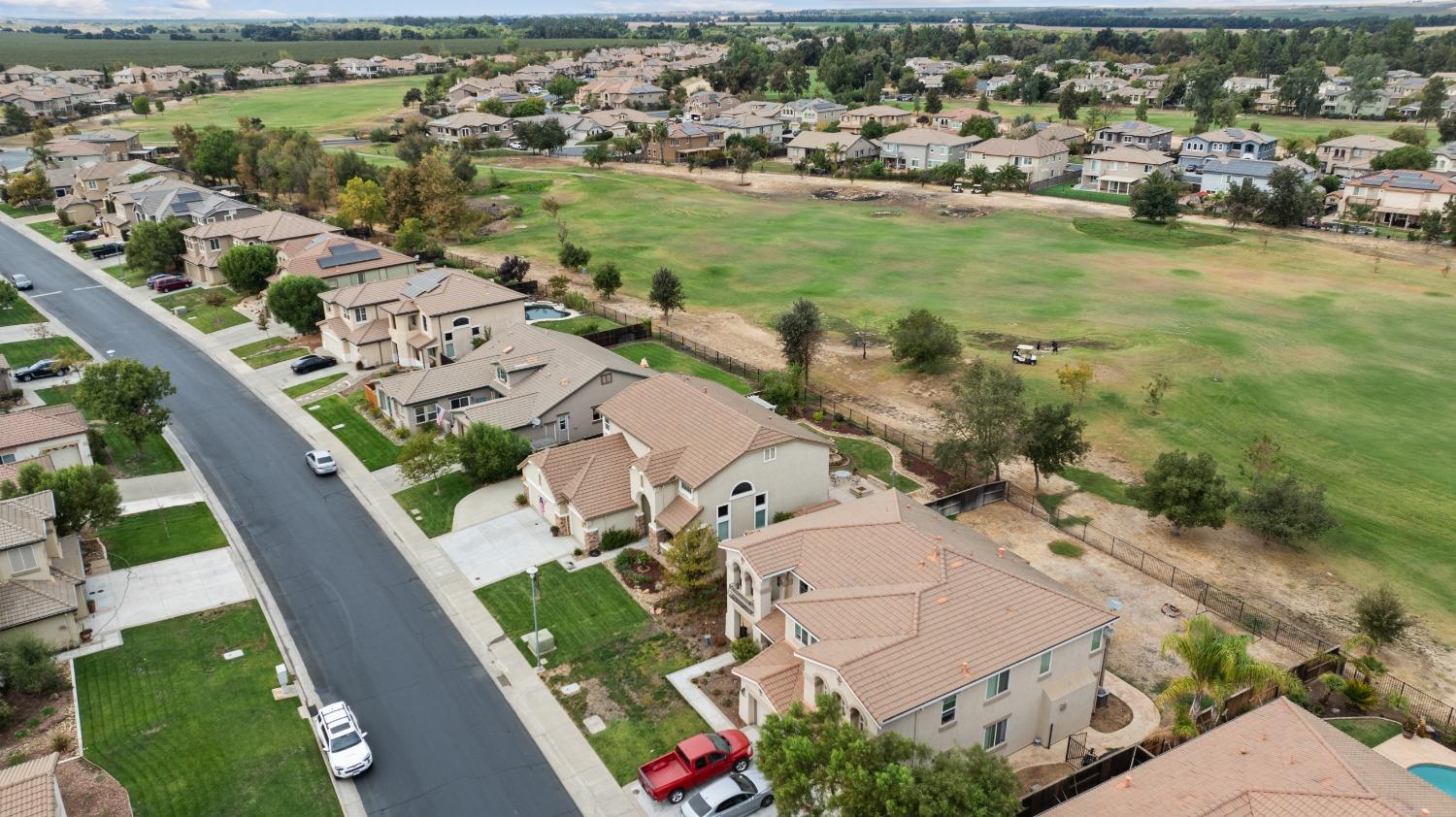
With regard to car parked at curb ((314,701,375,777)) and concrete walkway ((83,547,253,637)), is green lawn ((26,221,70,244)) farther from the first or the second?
car parked at curb ((314,701,375,777))

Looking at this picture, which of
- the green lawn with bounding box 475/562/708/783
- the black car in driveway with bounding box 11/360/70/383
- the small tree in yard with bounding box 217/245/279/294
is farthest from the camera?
the small tree in yard with bounding box 217/245/279/294

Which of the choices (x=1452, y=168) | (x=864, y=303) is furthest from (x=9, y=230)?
(x=1452, y=168)

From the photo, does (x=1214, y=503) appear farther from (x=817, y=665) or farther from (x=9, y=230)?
(x=9, y=230)

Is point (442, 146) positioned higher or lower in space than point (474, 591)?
higher

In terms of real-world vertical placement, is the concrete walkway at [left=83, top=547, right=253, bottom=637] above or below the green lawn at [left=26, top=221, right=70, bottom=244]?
below

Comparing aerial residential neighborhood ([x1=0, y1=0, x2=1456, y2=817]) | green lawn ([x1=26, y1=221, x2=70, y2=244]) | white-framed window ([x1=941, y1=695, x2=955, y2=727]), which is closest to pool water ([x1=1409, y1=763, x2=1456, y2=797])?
aerial residential neighborhood ([x1=0, y1=0, x2=1456, y2=817])

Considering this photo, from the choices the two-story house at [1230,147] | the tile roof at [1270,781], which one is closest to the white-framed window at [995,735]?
the tile roof at [1270,781]

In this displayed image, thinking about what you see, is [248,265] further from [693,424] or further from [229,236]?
[693,424]

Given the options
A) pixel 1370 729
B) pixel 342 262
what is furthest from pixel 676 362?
pixel 1370 729
